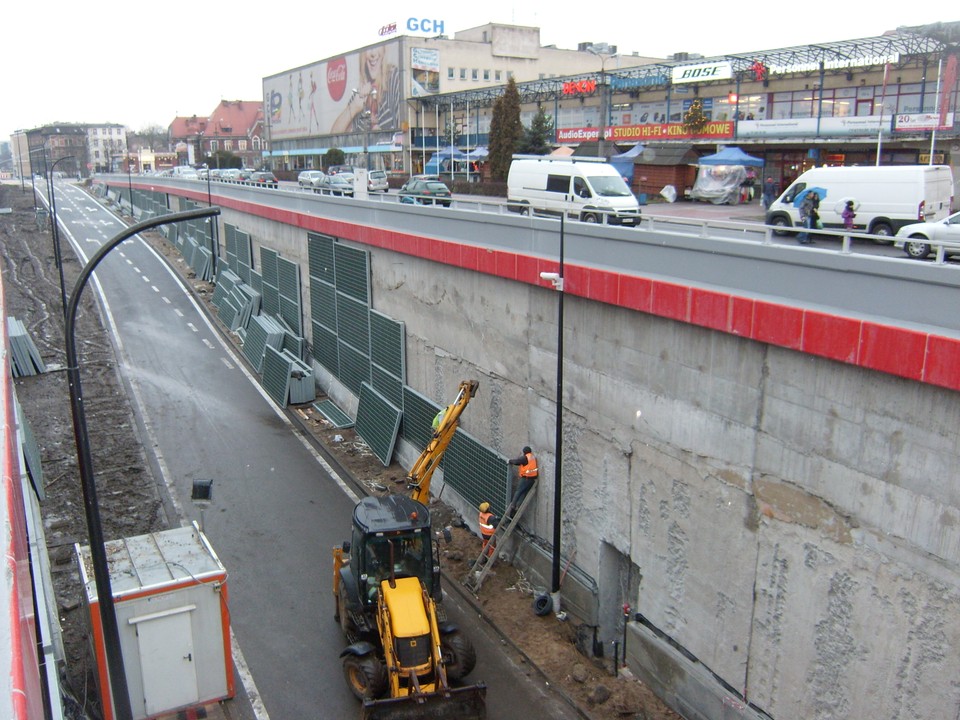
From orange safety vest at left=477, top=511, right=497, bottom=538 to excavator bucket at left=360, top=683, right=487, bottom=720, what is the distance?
4.87 metres

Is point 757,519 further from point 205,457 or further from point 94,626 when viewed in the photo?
point 205,457

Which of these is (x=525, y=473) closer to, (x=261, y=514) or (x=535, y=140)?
(x=261, y=514)

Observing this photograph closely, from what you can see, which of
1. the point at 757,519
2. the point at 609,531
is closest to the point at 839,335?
the point at 757,519

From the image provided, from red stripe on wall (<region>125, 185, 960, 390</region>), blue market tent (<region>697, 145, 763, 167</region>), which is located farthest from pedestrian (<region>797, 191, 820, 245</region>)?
blue market tent (<region>697, 145, 763, 167</region>)

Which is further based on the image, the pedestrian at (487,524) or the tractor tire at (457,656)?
the pedestrian at (487,524)

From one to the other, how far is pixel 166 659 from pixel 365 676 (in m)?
2.61

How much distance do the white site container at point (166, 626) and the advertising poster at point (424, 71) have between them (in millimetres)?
74368

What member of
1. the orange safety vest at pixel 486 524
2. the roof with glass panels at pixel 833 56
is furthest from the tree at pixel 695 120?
the orange safety vest at pixel 486 524

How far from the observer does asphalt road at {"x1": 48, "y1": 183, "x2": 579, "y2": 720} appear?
1177 cm

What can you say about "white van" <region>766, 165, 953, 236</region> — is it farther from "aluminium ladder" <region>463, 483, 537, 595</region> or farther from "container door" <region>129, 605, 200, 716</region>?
"container door" <region>129, 605, 200, 716</region>

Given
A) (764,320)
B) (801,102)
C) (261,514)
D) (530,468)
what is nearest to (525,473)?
(530,468)

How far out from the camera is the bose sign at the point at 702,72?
157ft

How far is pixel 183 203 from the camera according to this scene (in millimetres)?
56344

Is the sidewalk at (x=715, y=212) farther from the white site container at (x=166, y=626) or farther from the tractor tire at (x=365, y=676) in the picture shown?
the white site container at (x=166, y=626)
